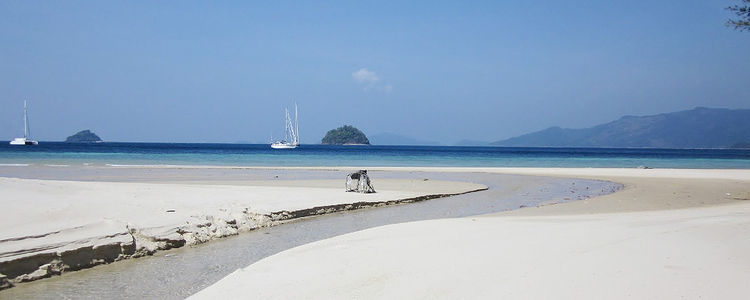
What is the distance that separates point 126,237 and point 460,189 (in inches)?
636

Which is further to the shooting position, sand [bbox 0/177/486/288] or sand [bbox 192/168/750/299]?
sand [bbox 0/177/486/288]

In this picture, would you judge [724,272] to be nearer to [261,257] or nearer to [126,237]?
[261,257]

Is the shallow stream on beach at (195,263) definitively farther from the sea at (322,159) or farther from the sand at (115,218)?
the sea at (322,159)

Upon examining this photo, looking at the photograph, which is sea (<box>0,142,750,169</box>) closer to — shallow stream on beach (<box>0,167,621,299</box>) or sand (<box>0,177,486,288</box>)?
sand (<box>0,177,486,288</box>)

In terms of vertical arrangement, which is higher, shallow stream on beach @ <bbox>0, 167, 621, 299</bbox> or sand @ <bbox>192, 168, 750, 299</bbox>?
sand @ <bbox>192, 168, 750, 299</bbox>

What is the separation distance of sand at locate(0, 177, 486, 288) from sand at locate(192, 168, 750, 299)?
2.67 metres

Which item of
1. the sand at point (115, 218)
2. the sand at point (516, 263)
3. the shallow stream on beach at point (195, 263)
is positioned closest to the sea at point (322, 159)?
the sand at point (115, 218)

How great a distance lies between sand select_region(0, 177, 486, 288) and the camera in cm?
782

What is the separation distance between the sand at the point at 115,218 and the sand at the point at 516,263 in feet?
8.74

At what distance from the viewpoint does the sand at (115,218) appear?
782 centimetres

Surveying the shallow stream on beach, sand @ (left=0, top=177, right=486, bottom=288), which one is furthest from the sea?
the shallow stream on beach

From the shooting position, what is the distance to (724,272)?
6.53 m

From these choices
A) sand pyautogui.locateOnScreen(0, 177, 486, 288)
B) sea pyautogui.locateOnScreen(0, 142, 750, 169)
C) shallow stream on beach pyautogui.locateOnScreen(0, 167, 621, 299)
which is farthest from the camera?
sea pyautogui.locateOnScreen(0, 142, 750, 169)

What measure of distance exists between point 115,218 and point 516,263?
7561mm
